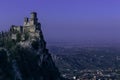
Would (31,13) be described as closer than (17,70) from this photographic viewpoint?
No

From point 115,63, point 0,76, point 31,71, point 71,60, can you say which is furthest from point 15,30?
point 115,63

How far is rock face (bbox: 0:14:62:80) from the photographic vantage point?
54625mm

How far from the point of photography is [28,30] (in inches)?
2657

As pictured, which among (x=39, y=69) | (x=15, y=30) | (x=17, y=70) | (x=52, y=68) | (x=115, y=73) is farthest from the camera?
(x=115, y=73)

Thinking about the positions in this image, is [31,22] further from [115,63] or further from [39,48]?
[115,63]

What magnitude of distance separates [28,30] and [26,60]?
8781mm

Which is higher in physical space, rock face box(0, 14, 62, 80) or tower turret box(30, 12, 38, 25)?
tower turret box(30, 12, 38, 25)

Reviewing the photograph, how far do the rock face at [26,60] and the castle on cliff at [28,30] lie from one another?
156 millimetres

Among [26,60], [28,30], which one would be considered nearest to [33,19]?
[28,30]

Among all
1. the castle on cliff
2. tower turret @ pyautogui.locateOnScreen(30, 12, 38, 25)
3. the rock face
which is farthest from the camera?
tower turret @ pyautogui.locateOnScreen(30, 12, 38, 25)

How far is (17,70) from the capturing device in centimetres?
5562

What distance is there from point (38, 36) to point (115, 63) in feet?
442

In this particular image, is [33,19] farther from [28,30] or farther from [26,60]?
[26,60]

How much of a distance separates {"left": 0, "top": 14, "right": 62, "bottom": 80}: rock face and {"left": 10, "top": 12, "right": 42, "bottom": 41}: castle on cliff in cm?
16
